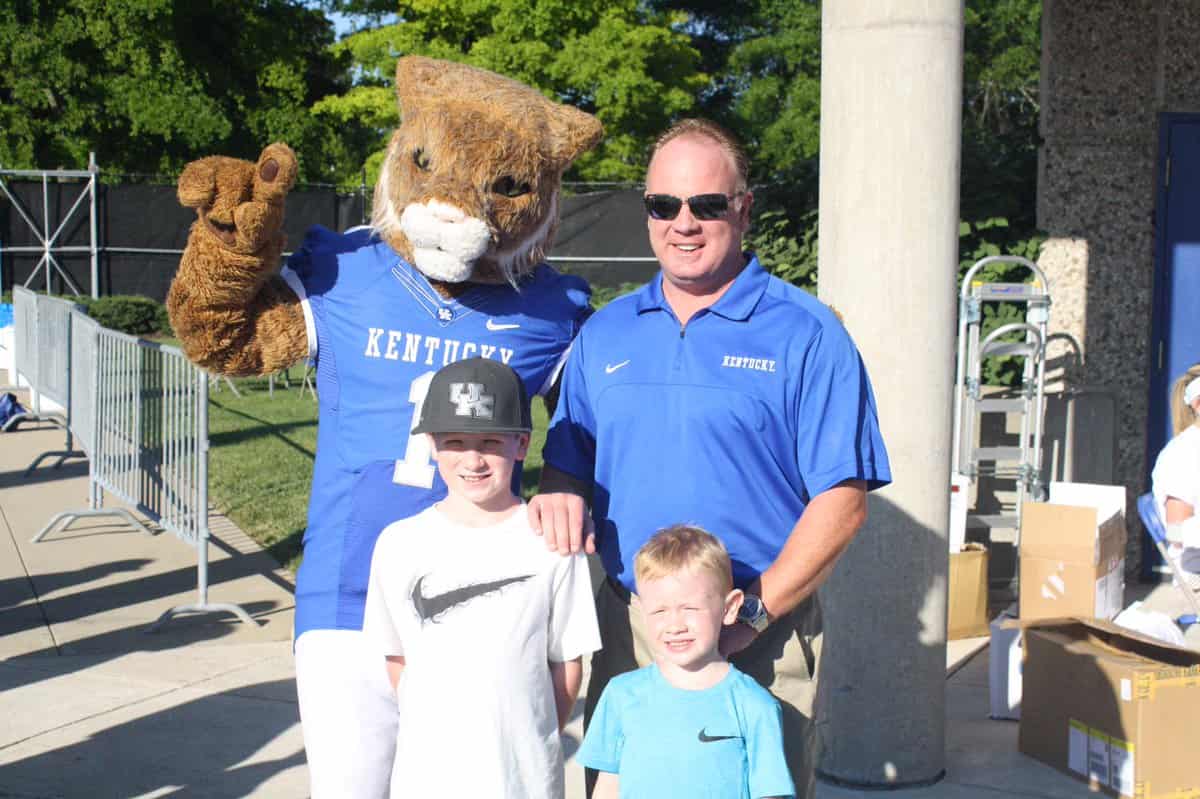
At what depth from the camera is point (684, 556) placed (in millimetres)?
2643

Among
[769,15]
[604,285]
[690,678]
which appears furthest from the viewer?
[769,15]

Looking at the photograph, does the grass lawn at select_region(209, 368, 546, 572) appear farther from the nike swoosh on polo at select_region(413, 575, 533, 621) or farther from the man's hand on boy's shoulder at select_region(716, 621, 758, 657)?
the man's hand on boy's shoulder at select_region(716, 621, 758, 657)

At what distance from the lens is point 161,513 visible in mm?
7988

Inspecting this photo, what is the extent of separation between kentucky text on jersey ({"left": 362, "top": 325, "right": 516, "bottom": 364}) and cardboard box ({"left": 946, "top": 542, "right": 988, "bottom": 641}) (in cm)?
410

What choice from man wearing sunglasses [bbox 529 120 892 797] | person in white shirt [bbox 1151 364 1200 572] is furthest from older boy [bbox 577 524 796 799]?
person in white shirt [bbox 1151 364 1200 572]

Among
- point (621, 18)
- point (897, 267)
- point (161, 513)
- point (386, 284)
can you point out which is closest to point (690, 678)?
point (386, 284)

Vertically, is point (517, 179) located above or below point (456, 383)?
above

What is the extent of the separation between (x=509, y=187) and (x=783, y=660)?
1305 millimetres

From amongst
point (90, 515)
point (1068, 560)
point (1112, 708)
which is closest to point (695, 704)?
point (1112, 708)

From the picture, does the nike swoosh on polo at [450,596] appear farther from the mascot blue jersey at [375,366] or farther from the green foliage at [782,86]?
the green foliage at [782,86]

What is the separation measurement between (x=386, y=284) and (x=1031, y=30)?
1313 inches

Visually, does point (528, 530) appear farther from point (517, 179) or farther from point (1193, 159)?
point (1193, 159)

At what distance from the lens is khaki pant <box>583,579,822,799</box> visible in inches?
116

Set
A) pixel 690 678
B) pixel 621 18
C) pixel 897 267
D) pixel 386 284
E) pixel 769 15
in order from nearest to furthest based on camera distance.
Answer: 1. pixel 690 678
2. pixel 386 284
3. pixel 897 267
4. pixel 621 18
5. pixel 769 15
